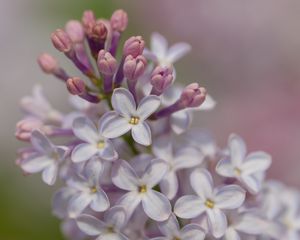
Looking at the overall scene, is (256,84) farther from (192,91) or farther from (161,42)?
(192,91)

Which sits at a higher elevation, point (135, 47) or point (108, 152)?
point (135, 47)

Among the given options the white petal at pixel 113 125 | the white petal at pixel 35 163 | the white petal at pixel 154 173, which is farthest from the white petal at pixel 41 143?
the white petal at pixel 154 173

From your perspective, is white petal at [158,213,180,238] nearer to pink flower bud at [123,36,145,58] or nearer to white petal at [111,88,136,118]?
white petal at [111,88,136,118]

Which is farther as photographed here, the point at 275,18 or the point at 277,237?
the point at 275,18

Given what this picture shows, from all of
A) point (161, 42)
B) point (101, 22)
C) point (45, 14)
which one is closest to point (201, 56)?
point (45, 14)

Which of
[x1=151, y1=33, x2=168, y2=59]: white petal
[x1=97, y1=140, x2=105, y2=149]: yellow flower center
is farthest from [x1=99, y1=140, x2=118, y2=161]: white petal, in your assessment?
[x1=151, y1=33, x2=168, y2=59]: white petal

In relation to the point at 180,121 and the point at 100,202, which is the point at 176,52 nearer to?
the point at 180,121

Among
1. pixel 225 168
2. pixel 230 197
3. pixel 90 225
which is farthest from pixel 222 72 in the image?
pixel 90 225

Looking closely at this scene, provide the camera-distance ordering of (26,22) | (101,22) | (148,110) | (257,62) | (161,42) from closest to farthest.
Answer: (148,110), (101,22), (161,42), (257,62), (26,22)
